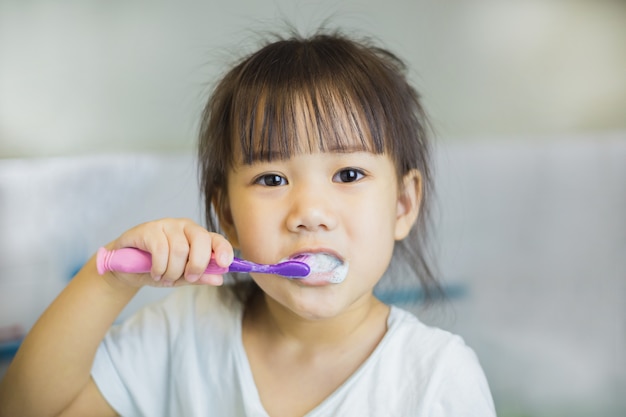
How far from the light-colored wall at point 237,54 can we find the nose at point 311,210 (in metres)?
0.52

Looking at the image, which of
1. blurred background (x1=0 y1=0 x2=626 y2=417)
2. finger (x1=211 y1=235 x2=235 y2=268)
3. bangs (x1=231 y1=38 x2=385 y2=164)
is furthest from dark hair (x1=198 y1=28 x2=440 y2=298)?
blurred background (x1=0 y1=0 x2=626 y2=417)

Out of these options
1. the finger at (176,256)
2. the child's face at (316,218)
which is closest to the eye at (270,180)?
the child's face at (316,218)

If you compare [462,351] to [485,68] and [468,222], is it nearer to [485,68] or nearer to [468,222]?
[468,222]

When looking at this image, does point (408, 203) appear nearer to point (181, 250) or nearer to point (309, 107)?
point (309, 107)

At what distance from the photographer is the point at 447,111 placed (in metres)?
1.31

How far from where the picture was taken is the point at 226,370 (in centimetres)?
81

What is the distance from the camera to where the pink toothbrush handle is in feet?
2.06

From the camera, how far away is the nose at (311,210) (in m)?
0.68

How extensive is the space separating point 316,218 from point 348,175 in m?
0.07

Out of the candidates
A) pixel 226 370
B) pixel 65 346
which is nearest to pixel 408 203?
pixel 226 370

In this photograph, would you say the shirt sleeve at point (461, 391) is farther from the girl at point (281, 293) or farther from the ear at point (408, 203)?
the ear at point (408, 203)

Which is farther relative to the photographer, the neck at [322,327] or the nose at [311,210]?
the neck at [322,327]

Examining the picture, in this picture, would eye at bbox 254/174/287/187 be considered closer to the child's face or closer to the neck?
the child's face

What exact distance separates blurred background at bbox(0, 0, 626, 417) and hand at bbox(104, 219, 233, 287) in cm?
50
